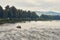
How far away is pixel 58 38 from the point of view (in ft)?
94.8

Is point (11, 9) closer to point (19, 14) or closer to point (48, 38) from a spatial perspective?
point (19, 14)

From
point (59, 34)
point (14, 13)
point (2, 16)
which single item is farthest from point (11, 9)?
point (59, 34)

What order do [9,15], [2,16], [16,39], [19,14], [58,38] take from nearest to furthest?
1. [16,39]
2. [58,38]
3. [2,16]
4. [9,15]
5. [19,14]

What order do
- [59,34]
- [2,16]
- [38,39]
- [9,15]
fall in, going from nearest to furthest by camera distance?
[38,39] < [59,34] < [2,16] < [9,15]

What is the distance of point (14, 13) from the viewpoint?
130 m

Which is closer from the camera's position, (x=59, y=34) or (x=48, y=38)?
(x=48, y=38)

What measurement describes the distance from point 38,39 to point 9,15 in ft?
318

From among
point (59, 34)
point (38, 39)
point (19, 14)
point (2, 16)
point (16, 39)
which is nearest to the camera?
point (16, 39)

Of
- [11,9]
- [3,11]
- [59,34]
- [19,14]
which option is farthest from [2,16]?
Answer: [59,34]

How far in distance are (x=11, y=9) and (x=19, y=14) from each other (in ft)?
35.8

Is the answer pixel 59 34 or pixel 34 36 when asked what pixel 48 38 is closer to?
pixel 34 36

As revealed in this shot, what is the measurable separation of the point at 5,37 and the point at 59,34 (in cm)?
978

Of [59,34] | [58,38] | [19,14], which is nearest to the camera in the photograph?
[58,38]

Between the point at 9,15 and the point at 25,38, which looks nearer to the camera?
the point at 25,38
